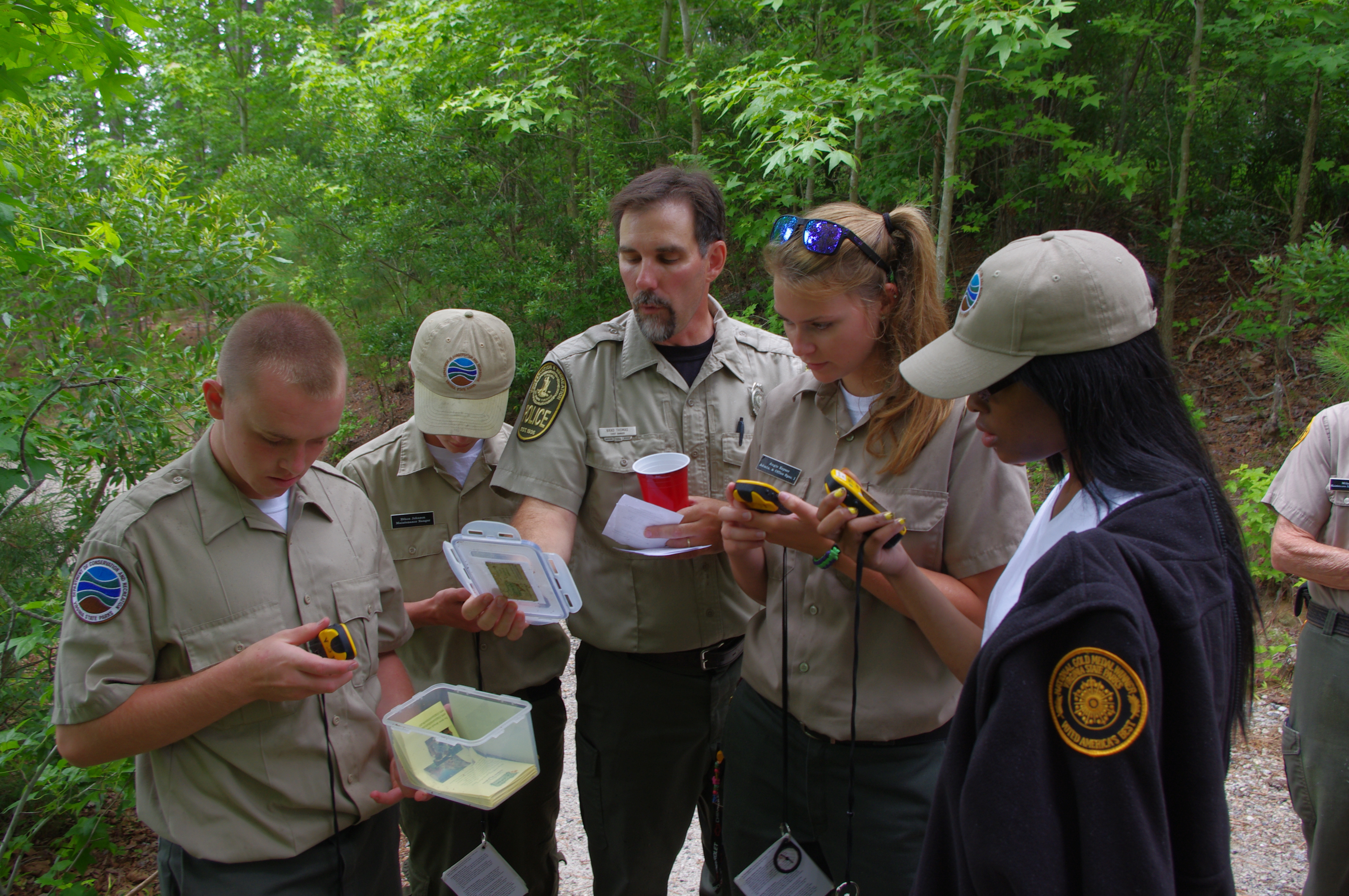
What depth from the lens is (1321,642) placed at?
2.83 m

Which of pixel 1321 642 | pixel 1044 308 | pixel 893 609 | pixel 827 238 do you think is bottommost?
pixel 1321 642

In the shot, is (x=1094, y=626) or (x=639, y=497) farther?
(x=639, y=497)

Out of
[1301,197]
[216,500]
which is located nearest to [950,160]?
[1301,197]

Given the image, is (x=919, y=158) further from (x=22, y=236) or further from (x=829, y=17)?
(x=22, y=236)

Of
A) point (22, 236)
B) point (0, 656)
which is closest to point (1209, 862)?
point (0, 656)

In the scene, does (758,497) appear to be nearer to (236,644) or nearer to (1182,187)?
(236,644)

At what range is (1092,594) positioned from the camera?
3.47ft

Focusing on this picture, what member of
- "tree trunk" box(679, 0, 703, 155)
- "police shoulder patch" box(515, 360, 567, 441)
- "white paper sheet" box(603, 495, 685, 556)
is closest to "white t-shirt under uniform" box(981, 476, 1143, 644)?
"white paper sheet" box(603, 495, 685, 556)

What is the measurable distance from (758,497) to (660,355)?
983 millimetres

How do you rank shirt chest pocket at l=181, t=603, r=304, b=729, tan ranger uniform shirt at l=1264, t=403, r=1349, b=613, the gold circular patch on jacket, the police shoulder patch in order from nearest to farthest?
the gold circular patch on jacket → shirt chest pocket at l=181, t=603, r=304, b=729 → the police shoulder patch → tan ranger uniform shirt at l=1264, t=403, r=1349, b=613

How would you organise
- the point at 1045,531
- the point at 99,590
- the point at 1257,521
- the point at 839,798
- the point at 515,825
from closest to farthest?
the point at 1045,531, the point at 99,590, the point at 839,798, the point at 515,825, the point at 1257,521

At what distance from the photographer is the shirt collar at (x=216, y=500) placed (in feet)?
5.99

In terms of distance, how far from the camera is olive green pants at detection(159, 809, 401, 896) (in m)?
1.73

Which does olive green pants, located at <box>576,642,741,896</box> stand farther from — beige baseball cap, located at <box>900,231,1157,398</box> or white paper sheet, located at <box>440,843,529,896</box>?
beige baseball cap, located at <box>900,231,1157,398</box>
